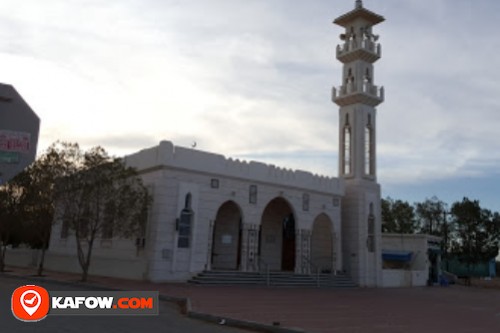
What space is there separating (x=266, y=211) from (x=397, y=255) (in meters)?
14.1

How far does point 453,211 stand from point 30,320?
50.3 meters

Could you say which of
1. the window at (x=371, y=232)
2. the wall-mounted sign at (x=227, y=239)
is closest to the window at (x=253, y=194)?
the wall-mounted sign at (x=227, y=239)

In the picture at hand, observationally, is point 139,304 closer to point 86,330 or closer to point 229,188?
point 86,330

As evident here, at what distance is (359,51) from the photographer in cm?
2991

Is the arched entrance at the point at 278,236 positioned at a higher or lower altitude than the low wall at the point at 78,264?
higher

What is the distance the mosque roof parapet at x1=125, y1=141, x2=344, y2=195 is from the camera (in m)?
22.1

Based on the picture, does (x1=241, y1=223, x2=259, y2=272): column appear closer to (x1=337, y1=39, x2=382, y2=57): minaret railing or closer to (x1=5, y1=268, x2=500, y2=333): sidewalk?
(x1=5, y1=268, x2=500, y2=333): sidewalk

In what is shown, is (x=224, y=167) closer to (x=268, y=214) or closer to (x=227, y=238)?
(x=227, y=238)

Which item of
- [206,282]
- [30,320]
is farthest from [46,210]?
[30,320]

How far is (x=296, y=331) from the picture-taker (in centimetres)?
880

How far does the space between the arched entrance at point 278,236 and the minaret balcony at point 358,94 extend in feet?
26.5

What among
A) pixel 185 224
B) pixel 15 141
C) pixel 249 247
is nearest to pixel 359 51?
pixel 249 247

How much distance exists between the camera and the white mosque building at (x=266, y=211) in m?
21.8

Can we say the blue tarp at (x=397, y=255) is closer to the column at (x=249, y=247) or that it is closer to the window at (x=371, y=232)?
the window at (x=371, y=232)
